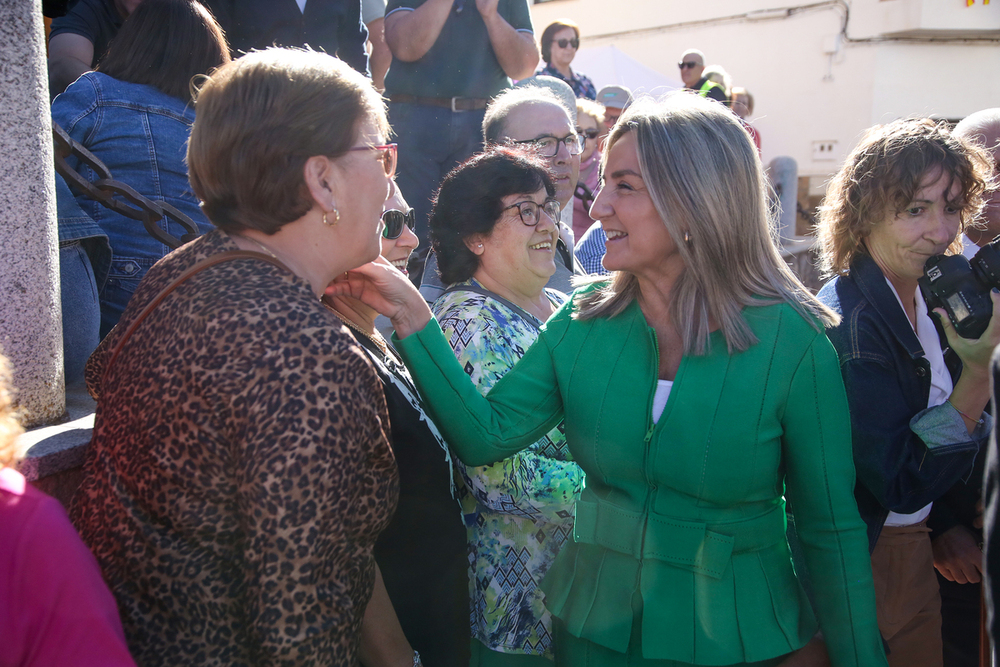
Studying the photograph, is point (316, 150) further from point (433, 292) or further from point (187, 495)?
point (433, 292)

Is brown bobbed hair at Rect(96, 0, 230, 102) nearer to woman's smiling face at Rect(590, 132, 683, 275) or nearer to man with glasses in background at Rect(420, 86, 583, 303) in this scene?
man with glasses in background at Rect(420, 86, 583, 303)

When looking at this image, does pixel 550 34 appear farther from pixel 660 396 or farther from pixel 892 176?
pixel 660 396

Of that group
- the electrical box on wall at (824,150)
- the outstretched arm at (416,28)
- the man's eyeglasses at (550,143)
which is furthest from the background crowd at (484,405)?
the electrical box on wall at (824,150)

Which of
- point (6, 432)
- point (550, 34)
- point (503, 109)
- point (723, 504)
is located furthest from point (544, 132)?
point (550, 34)

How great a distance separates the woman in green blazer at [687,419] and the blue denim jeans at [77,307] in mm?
1117

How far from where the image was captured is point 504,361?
2510 mm

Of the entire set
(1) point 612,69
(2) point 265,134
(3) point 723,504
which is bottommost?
(1) point 612,69

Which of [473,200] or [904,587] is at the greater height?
[473,200]

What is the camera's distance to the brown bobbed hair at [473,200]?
2908mm

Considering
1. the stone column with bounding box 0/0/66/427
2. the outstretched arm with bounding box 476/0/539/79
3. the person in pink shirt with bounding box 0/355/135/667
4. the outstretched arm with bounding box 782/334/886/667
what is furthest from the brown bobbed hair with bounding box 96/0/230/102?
the outstretched arm with bounding box 782/334/886/667

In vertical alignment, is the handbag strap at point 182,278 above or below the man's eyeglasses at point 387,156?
below

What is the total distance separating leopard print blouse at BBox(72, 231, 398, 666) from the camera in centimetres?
136

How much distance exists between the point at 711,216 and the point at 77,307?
2153 millimetres

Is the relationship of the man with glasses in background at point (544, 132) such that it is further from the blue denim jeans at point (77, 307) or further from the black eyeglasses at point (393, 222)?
the blue denim jeans at point (77, 307)
